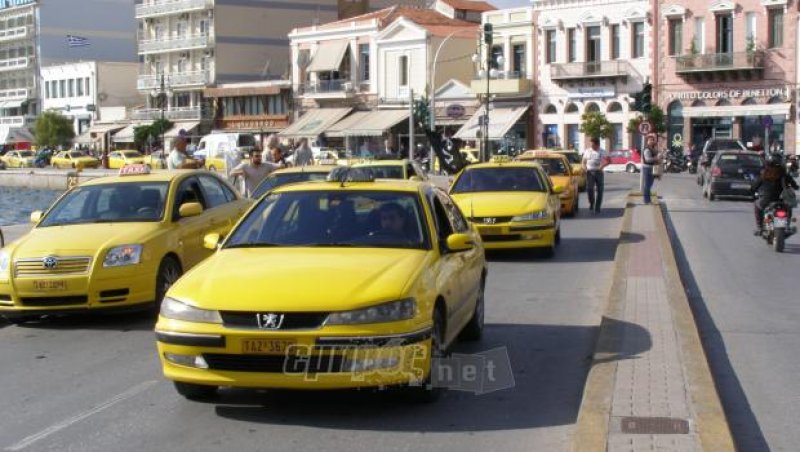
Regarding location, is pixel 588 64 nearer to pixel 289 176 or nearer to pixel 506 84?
pixel 506 84

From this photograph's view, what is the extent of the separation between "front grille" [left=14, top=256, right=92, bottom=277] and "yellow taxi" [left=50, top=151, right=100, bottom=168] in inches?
2359

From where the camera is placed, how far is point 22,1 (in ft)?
339

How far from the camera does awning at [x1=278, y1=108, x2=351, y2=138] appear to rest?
70.6 meters

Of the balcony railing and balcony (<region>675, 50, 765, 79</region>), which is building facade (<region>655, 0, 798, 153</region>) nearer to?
balcony (<region>675, 50, 765, 79</region>)

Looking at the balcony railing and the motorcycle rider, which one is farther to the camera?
the balcony railing

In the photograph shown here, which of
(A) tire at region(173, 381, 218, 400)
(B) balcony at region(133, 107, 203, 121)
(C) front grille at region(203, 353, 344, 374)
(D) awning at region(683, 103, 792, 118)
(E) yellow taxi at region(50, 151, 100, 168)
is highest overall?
(B) balcony at region(133, 107, 203, 121)

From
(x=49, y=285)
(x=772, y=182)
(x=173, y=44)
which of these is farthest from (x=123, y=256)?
(x=173, y=44)

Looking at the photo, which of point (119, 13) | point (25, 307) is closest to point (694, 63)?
point (25, 307)

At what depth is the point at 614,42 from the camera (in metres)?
61.6

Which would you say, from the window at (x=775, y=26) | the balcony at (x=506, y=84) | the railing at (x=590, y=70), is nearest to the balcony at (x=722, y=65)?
the window at (x=775, y=26)

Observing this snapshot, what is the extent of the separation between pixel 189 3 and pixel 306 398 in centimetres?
8052

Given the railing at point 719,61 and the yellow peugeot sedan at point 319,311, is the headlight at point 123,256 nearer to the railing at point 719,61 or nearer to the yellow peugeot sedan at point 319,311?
the yellow peugeot sedan at point 319,311

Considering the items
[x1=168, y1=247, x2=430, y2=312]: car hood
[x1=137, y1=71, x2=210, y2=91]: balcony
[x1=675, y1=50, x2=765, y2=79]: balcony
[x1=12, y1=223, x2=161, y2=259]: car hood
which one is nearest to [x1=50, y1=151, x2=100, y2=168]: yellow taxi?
[x1=137, y1=71, x2=210, y2=91]: balcony

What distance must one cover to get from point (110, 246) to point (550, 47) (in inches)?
2197
